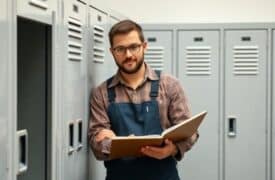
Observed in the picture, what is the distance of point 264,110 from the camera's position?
4.25m

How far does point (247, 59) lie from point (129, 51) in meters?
1.92

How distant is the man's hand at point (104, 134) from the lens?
2.56 metres

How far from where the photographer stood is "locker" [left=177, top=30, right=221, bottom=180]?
4.29m

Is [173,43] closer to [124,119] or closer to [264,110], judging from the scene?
[264,110]

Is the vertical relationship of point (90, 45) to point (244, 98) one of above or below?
above

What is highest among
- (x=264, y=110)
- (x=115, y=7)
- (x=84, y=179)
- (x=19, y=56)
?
(x=115, y=7)

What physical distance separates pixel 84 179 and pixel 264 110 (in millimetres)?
1923

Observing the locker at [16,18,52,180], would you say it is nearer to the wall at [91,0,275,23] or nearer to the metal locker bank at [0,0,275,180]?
the metal locker bank at [0,0,275,180]

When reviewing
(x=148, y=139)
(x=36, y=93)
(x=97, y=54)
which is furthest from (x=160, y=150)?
(x=97, y=54)

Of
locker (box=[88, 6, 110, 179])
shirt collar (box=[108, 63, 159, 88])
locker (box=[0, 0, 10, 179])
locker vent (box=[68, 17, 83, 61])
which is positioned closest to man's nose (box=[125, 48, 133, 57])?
shirt collar (box=[108, 63, 159, 88])

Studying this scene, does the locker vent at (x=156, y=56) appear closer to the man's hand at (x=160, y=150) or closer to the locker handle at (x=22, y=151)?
the man's hand at (x=160, y=150)

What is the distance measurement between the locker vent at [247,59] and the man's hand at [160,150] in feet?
6.23

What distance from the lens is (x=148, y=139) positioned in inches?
92.0

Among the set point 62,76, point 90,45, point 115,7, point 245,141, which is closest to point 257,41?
point 245,141
